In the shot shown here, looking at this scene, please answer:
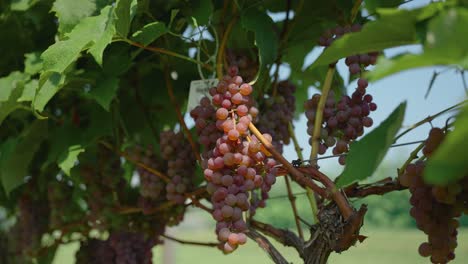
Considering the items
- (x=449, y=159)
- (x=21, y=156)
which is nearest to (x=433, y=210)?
(x=449, y=159)

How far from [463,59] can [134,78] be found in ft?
2.68

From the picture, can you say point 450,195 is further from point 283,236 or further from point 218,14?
point 218,14

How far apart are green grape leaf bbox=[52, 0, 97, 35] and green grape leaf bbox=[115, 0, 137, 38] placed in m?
0.07

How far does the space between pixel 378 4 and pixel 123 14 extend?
300 mm

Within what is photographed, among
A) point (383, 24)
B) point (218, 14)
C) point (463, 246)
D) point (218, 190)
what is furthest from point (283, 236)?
point (463, 246)

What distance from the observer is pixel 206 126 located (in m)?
0.73

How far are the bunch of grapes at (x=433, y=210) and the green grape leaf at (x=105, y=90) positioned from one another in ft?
1.41

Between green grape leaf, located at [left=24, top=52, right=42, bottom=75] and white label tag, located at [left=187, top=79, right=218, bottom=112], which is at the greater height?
white label tag, located at [left=187, top=79, right=218, bottom=112]

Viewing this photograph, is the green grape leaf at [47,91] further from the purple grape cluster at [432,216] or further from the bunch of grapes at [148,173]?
the purple grape cluster at [432,216]

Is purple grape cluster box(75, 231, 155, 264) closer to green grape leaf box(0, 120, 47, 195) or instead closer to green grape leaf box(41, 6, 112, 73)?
green grape leaf box(0, 120, 47, 195)

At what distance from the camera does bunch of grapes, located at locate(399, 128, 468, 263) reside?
0.51 metres

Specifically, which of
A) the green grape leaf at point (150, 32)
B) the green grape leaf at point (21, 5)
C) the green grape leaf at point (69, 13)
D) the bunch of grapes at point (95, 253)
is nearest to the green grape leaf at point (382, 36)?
the green grape leaf at point (150, 32)

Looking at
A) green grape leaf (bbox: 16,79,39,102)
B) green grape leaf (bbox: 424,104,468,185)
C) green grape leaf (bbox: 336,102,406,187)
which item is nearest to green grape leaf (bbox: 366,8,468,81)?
green grape leaf (bbox: 424,104,468,185)

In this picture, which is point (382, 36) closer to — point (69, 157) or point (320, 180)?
point (320, 180)
